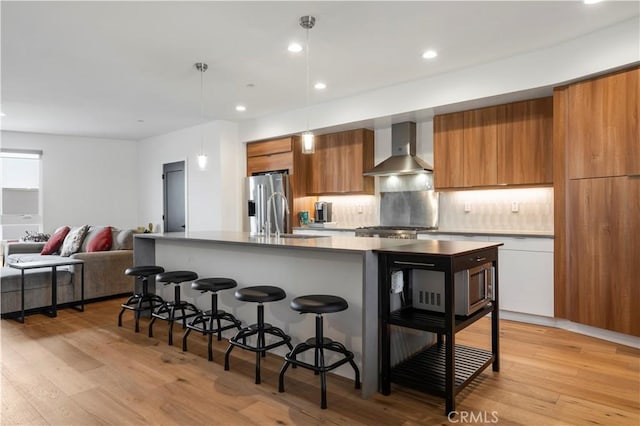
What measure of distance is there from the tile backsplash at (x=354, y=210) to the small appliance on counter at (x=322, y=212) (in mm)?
104

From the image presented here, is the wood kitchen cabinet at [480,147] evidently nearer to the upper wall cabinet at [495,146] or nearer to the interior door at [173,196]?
the upper wall cabinet at [495,146]

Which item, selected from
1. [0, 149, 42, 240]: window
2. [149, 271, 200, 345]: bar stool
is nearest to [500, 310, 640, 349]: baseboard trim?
[149, 271, 200, 345]: bar stool

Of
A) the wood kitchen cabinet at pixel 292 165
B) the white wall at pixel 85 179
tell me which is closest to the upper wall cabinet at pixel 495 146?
the wood kitchen cabinet at pixel 292 165

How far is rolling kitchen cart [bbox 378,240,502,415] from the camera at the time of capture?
2221 mm

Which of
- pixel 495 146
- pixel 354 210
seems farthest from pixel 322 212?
pixel 495 146

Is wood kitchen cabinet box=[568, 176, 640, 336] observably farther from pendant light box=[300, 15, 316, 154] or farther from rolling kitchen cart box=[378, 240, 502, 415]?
pendant light box=[300, 15, 316, 154]

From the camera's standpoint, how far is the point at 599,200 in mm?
3496

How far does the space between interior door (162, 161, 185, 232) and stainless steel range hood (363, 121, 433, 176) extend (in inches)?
155

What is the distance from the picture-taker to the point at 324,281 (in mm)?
2830

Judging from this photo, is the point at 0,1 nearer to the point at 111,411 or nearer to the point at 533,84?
the point at 111,411

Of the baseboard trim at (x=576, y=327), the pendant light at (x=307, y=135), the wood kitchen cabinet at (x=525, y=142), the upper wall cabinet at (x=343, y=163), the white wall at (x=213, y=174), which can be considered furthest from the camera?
the white wall at (x=213, y=174)

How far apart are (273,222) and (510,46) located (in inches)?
157

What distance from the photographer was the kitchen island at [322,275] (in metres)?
2.45

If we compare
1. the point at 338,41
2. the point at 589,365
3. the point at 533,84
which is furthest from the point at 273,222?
the point at 589,365
